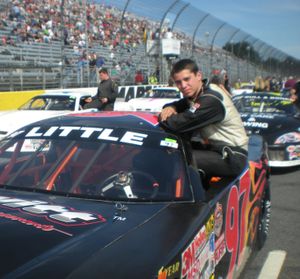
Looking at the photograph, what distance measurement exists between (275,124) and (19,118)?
514 cm

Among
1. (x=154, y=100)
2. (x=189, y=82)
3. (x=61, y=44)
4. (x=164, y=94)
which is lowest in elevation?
(x=154, y=100)

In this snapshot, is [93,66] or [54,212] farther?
[93,66]

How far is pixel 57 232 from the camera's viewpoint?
6.79ft

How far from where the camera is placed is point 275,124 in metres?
8.14

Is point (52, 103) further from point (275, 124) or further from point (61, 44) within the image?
point (61, 44)

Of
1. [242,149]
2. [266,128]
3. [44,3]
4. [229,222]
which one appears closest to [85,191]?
[229,222]

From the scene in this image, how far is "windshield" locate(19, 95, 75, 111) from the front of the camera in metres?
10.8

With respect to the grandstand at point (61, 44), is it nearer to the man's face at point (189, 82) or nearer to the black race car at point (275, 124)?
the black race car at point (275, 124)

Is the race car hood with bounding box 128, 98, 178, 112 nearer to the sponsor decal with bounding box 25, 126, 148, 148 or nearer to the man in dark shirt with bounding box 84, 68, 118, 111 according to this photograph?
the man in dark shirt with bounding box 84, 68, 118, 111

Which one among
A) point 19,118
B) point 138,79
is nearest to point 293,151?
point 19,118

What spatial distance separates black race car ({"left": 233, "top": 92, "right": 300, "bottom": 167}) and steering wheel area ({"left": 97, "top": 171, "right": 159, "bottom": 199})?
5207 mm

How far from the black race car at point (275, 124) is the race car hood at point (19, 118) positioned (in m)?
4.09

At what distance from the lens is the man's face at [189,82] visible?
3.42 metres

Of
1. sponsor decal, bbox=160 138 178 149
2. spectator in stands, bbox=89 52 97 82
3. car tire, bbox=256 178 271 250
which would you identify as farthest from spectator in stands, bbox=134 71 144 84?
sponsor decal, bbox=160 138 178 149
